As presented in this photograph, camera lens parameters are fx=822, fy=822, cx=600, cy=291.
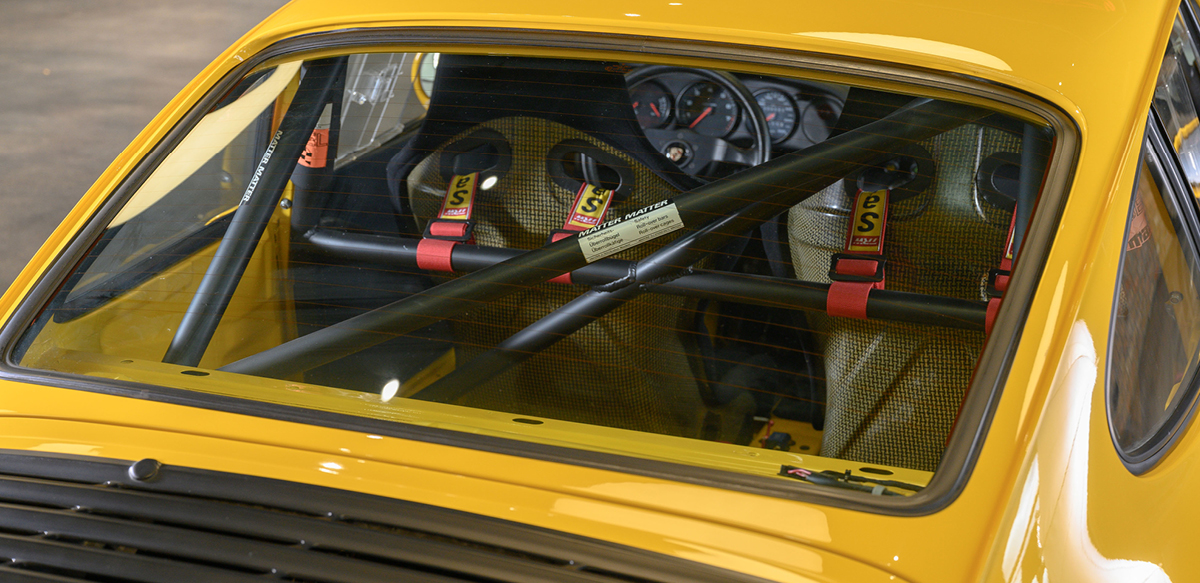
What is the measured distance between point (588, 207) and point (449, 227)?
28 centimetres

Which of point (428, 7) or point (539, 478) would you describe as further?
point (428, 7)

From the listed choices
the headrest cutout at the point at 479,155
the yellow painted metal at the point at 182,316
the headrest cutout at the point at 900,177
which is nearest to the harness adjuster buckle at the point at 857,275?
the headrest cutout at the point at 900,177

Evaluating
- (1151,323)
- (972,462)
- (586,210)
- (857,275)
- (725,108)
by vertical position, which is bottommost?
(972,462)

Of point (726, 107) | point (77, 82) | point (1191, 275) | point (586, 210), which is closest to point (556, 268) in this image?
point (586, 210)

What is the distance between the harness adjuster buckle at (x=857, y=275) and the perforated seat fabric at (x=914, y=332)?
27 mm

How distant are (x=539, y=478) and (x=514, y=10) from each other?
30.3 inches

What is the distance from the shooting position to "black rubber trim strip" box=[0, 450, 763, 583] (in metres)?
0.87

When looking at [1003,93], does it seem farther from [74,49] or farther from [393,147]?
[74,49]

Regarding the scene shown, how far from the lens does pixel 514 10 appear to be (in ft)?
4.37

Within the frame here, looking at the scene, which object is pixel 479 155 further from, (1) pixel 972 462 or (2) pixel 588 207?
(1) pixel 972 462

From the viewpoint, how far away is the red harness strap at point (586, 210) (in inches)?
62.4

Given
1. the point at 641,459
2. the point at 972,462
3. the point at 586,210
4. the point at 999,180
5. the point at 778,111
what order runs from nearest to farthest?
the point at 972,462, the point at 641,459, the point at 999,180, the point at 586,210, the point at 778,111

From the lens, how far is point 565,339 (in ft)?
4.99

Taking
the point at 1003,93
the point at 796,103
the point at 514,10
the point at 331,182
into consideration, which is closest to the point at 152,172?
the point at 331,182
